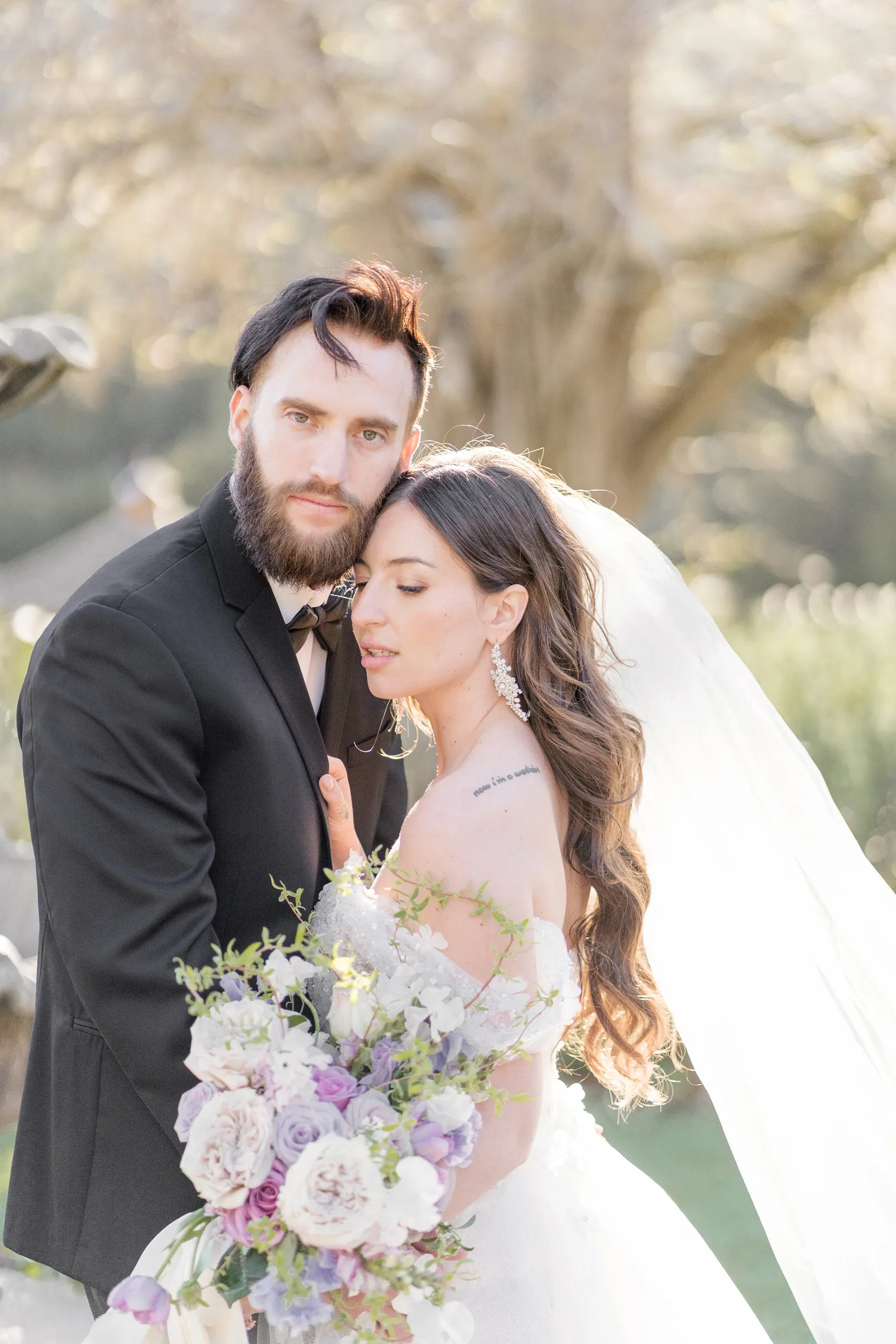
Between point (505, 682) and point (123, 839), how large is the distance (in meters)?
0.90

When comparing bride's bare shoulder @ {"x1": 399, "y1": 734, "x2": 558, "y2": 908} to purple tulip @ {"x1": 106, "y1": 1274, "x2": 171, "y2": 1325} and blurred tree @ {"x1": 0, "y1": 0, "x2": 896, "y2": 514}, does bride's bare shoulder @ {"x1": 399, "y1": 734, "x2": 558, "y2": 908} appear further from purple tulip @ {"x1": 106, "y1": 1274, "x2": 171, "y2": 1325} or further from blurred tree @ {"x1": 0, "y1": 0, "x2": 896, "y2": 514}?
blurred tree @ {"x1": 0, "y1": 0, "x2": 896, "y2": 514}

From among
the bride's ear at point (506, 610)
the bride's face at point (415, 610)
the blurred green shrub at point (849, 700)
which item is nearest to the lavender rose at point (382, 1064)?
the bride's face at point (415, 610)

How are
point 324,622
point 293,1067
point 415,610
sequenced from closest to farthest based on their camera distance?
point 293,1067 < point 415,610 < point 324,622

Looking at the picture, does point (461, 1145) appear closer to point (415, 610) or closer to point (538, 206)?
point (415, 610)

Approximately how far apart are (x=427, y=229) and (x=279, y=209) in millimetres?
969

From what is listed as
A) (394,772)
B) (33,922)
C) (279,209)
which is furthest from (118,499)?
(394,772)

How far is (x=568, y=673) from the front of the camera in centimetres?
293

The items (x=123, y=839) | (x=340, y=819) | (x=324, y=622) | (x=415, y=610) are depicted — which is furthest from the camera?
(x=324, y=622)

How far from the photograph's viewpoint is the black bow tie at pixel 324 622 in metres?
2.88

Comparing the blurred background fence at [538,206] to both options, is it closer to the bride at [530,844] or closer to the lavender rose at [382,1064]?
the bride at [530,844]

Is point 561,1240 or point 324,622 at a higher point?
point 324,622

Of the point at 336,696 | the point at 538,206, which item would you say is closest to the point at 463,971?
the point at 336,696

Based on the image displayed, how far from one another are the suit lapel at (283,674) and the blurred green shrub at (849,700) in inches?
190

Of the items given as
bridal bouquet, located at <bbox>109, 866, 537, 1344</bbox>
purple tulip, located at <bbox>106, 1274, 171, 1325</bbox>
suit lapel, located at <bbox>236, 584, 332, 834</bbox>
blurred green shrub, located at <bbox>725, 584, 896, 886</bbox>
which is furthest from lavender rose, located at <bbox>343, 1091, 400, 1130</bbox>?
blurred green shrub, located at <bbox>725, 584, 896, 886</bbox>
